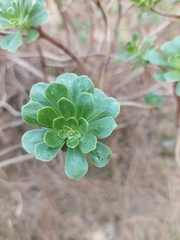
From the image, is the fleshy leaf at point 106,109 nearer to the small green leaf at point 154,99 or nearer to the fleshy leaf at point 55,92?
the fleshy leaf at point 55,92

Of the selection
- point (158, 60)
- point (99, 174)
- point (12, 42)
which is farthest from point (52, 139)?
point (99, 174)

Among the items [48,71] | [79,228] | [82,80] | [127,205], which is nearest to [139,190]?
[127,205]

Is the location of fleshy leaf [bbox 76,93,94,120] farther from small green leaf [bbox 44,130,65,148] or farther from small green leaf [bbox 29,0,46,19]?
small green leaf [bbox 29,0,46,19]

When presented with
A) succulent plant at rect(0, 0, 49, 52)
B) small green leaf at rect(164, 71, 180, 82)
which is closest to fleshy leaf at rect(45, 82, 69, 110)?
succulent plant at rect(0, 0, 49, 52)

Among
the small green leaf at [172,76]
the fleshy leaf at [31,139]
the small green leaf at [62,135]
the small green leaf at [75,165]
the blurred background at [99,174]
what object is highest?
the small green leaf at [172,76]

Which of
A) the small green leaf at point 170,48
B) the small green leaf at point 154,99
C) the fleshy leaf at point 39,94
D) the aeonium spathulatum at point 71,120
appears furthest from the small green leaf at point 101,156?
the small green leaf at point 154,99

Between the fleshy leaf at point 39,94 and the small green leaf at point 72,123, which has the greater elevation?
the fleshy leaf at point 39,94

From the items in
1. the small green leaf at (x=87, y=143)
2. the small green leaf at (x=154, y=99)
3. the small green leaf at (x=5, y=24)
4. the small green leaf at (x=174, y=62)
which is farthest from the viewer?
the small green leaf at (x=154, y=99)
